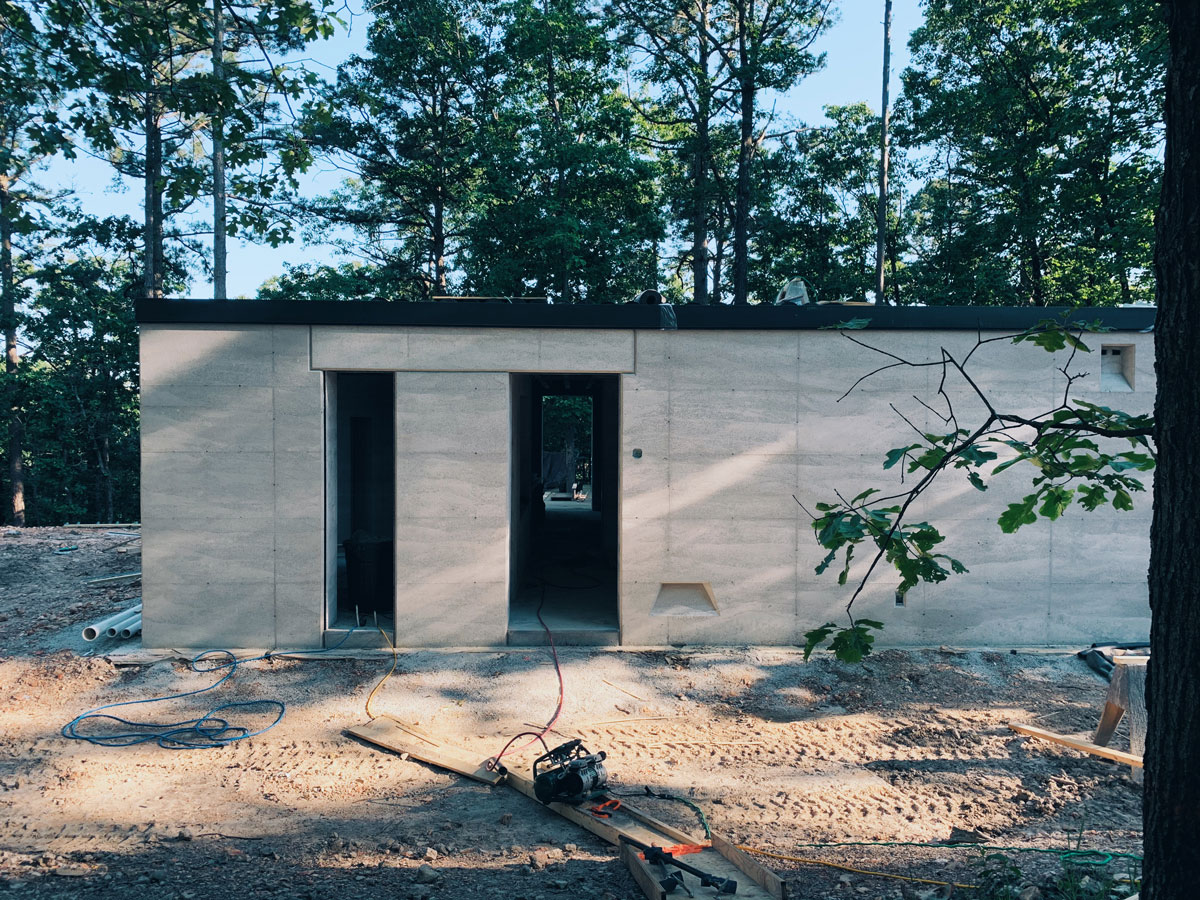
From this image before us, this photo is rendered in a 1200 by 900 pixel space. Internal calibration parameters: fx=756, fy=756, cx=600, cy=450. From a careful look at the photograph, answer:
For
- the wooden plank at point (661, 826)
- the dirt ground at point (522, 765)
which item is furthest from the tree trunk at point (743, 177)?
the wooden plank at point (661, 826)

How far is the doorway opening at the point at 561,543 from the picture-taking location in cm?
934

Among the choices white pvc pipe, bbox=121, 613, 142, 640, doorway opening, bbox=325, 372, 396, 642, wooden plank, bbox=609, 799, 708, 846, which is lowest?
wooden plank, bbox=609, 799, 708, 846

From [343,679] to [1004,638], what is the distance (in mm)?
7603

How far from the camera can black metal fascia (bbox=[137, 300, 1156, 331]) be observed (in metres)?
8.50

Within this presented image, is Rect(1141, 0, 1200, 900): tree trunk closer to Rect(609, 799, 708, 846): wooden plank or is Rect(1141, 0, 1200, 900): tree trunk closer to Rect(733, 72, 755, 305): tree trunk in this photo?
Rect(609, 799, 708, 846): wooden plank

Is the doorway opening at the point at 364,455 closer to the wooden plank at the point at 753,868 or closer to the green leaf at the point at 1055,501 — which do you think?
the wooden plank at the point at 753,868

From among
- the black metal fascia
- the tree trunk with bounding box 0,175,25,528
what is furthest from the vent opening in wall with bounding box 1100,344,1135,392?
the tree trunk with bounding box 0,175,25,528

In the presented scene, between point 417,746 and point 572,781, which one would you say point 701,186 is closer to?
point 417,746

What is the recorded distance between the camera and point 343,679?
8031mm

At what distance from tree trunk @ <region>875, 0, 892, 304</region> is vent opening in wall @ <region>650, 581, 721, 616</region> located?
48.5 feet

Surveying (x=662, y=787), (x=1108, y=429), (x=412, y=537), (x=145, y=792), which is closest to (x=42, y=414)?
(x=412, y=537)

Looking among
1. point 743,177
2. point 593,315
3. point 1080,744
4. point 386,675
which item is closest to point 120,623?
point 386,675

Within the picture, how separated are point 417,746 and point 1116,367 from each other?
8965 mm

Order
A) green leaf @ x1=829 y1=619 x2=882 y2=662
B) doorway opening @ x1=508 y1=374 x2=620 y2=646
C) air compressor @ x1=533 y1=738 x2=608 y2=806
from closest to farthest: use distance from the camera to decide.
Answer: green leaf @ x1=829 y1=619 x2=882 y2=662, air compressor @ x1=533 y1=738 x2=608 y2=806, doorway opening @ x1=508 y1=374 x2=620 y2=646
